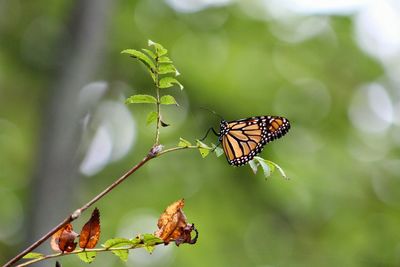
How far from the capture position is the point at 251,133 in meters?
2.22

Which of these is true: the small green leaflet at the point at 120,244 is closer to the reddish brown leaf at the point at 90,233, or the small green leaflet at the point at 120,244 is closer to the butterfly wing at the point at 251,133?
the reddish brown leaf at the point at 90,233

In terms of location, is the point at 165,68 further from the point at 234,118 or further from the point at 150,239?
the point at 234,118

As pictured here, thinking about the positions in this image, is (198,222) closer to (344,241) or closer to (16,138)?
(344,241)

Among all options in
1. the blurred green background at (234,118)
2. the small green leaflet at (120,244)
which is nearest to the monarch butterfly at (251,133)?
the small green leaflet at (120,244)

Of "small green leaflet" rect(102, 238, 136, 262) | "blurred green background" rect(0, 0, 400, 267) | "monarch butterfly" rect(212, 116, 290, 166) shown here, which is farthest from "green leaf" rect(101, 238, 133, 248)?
"blurred green background" rect(0, 0, 400, 267)

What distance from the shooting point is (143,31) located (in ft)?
23.3

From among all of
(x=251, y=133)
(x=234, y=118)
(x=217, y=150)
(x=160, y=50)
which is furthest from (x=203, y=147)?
(x=234, y=118)

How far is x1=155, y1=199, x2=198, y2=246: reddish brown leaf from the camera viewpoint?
1.23m

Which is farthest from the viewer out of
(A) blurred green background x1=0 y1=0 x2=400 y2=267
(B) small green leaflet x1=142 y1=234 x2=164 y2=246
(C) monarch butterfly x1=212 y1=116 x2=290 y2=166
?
(A) blurred green background x1=0 y1=0 x2=400 y2=267

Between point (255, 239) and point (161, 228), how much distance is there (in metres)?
6.60

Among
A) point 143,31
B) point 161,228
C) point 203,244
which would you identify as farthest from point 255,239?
point 161,228

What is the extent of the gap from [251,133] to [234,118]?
442 cm

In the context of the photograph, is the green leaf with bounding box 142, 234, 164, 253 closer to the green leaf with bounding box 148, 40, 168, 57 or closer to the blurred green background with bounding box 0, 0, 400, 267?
the green leaf with bounding box 148, 40, 168, 57

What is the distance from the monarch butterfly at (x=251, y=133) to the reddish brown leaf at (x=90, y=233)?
894mm
